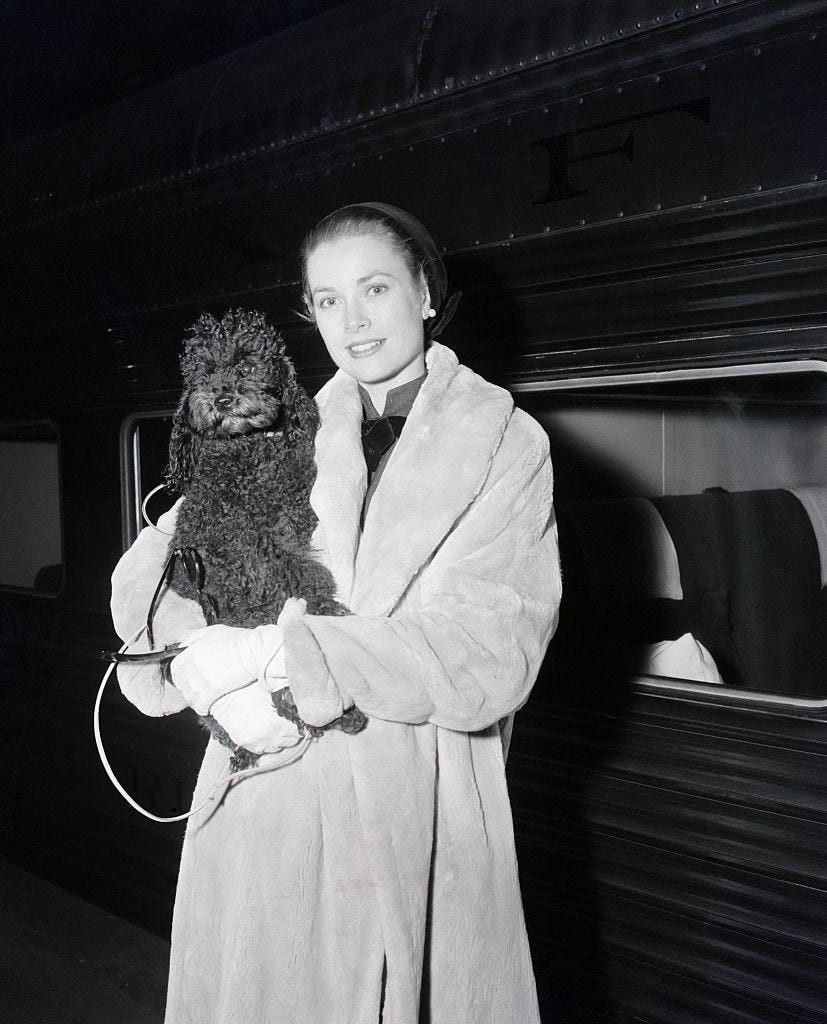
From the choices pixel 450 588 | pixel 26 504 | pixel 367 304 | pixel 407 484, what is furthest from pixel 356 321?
pixel 26 504

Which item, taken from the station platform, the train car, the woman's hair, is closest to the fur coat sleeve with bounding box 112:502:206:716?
the woman's hair

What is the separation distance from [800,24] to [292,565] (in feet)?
5.04

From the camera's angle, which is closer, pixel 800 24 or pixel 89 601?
pixel 800 24

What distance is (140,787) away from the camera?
11.3 ft

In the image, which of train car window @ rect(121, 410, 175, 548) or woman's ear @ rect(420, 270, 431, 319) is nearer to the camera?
woman's ear @ rect(420, 270, 431, 319)

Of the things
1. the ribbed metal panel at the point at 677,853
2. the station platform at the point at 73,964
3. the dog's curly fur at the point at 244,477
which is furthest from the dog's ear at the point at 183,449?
the station platform at the point at 73,964

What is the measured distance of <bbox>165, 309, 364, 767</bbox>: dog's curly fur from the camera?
1.47 meters

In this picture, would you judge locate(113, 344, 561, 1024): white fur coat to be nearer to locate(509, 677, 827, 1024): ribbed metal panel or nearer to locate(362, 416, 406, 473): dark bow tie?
locate(362, 416, 406, 473): dark bow tie

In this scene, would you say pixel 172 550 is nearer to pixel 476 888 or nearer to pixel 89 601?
pixel 476 888

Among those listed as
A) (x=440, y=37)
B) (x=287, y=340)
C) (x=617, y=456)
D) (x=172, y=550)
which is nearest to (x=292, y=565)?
(x=172, y=550)

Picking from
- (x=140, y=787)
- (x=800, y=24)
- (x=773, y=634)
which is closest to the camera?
(x=800, y=24)

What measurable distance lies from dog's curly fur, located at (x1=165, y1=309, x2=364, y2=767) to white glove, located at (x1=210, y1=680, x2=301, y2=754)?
1.8 inches

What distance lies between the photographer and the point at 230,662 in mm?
1411

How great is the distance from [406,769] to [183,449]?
69 centimetres
